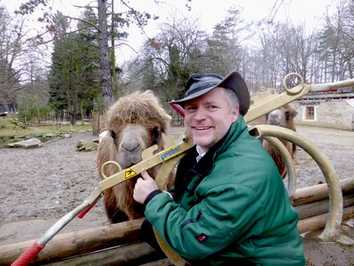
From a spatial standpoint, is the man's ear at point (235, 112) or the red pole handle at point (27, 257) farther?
the man's ear at point (235, 112)

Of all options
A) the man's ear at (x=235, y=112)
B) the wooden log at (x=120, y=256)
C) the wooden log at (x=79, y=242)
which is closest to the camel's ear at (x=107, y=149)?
the wooden log at (x=79, y=242)

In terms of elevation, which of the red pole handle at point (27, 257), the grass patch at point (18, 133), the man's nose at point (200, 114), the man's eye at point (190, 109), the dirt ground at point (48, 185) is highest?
the man's eye at point (190, 109)

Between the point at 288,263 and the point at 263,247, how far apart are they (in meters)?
0.18

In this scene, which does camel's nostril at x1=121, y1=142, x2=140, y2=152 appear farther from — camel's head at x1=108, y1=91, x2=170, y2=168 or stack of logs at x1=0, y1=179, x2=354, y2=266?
stack of logs at x1=0, y1=179, x2=354, y2=266

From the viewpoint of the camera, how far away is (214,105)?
1.63 meters

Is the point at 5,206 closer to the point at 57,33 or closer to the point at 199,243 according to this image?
the point at 199,243

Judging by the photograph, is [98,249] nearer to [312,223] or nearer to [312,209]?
[312,223]

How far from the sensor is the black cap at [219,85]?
1.59 m

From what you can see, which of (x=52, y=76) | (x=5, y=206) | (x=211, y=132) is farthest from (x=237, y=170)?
(x=52, y=76)

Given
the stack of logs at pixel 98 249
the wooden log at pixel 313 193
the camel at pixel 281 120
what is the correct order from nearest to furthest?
the stack of logs at pixel 98 249 → the wooden log at pixel 313 193 → the camel at pixel 281 120

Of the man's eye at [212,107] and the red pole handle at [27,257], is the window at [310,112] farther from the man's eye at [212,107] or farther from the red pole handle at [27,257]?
the red pole handle at [27,257]

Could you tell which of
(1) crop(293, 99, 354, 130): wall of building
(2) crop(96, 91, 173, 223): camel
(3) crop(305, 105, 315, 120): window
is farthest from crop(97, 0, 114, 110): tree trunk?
(3) crop(305, 105, 315, 120): window

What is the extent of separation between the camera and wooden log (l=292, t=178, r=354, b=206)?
10.9ft

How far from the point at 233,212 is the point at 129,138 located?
4.65ft
